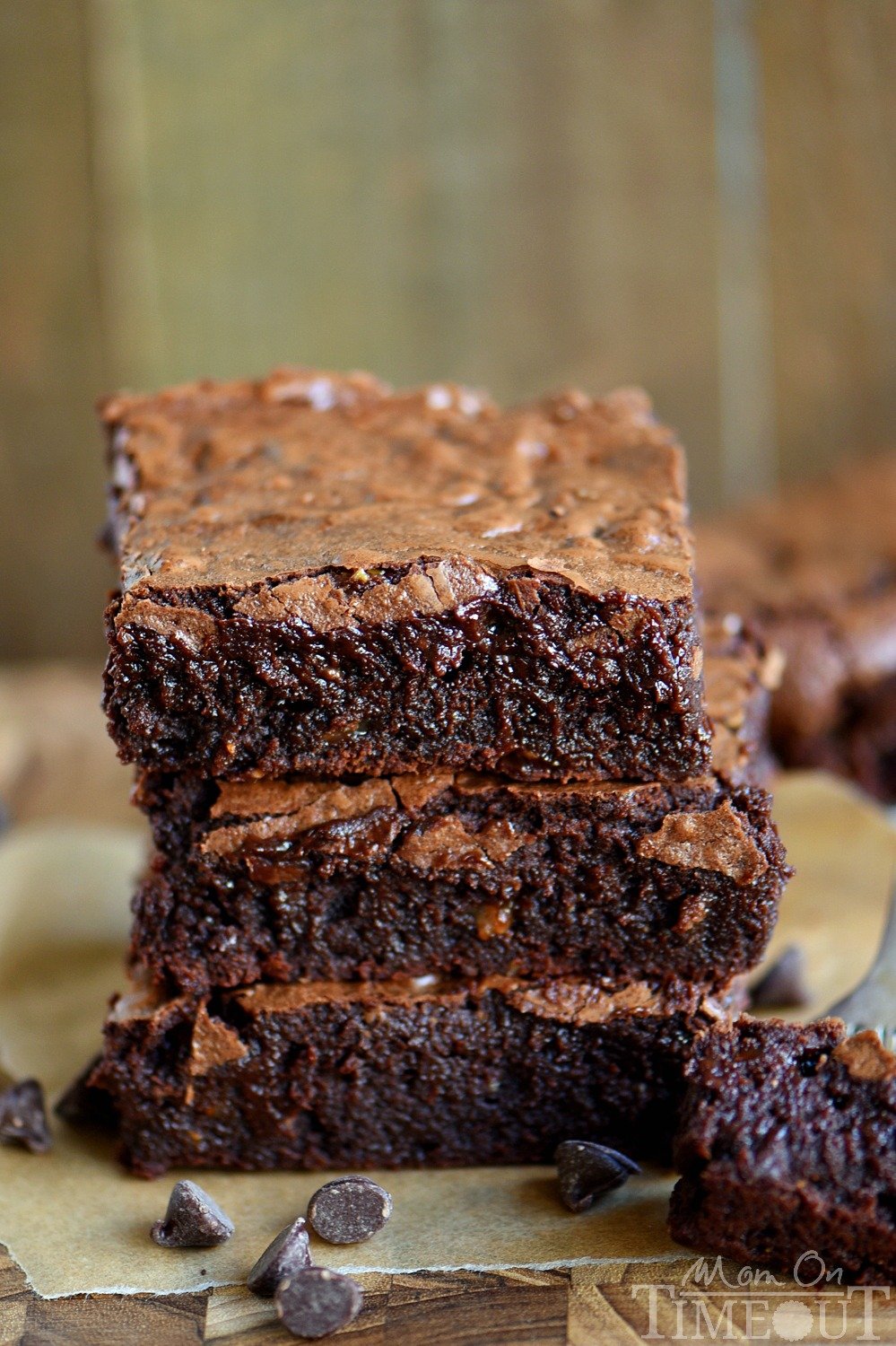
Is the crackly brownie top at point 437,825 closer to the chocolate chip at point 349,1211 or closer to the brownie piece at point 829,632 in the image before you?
the chocolate chip at point 349,1211

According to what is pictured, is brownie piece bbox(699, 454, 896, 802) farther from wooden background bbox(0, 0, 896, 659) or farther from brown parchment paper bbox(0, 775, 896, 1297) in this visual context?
wooden background bbox(0, 0, 896, 659)

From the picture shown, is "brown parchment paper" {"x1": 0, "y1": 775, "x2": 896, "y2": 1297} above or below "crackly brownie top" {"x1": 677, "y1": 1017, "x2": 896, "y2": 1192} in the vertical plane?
below

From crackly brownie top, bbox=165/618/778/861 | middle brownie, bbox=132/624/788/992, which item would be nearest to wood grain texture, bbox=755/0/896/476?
middle brownie, bbox=132/624/788/992

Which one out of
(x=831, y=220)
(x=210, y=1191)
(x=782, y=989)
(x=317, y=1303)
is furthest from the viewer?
(x=831, y=220)

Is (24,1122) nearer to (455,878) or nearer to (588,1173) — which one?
(455,878)

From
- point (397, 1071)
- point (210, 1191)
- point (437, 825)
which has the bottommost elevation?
point (210, 1191)

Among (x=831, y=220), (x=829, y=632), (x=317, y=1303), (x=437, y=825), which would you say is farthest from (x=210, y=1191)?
(x=831, y=220)
